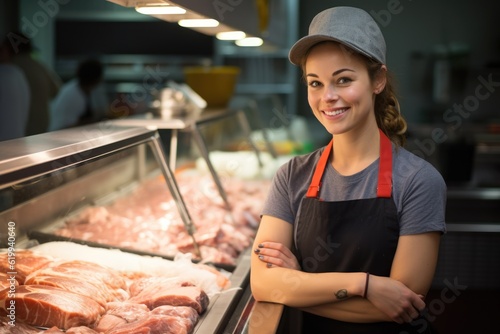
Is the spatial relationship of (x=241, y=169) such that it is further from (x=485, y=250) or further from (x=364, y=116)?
(x=364, y=116)

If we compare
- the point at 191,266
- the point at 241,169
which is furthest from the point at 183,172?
the point at 191,266

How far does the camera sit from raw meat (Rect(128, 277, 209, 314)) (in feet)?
7.10

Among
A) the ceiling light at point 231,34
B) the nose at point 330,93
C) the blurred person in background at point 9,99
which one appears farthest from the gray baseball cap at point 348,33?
the blurred person in background at point 9,99

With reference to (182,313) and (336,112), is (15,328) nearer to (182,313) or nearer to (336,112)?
(182,313)

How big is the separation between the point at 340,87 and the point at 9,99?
446 centimetres

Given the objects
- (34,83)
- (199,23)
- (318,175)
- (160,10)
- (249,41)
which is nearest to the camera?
(318,175)

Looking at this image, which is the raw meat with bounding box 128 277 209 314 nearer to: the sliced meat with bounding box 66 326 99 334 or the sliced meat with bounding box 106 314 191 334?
the sliced meat with bounding box 106 314 191 334

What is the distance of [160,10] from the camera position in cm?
245

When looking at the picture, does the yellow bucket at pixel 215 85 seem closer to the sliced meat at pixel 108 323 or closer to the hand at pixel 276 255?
the hand at pixel 276 255

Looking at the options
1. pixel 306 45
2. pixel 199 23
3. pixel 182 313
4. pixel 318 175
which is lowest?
pixel 182 313

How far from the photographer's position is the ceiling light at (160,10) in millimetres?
2375

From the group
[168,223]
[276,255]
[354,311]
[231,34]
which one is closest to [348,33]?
[276,255]

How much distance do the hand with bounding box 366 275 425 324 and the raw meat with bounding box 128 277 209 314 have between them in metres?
0.56

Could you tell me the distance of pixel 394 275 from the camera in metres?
2.06
